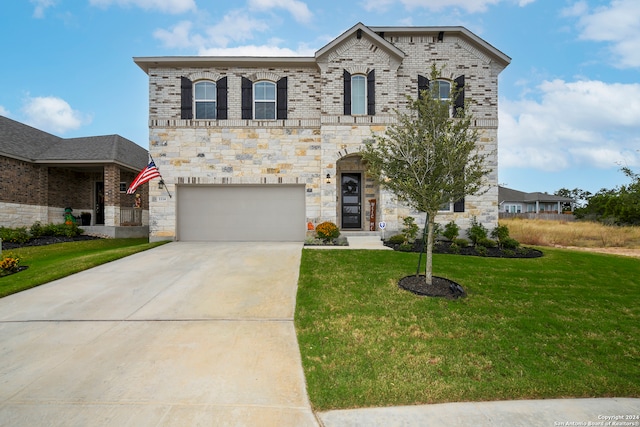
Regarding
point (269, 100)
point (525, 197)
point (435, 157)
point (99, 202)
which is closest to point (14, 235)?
point (99, 202)

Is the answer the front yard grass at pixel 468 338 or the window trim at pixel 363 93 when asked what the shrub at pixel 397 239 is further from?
the window trim at pixel 363 93

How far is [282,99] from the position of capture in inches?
497

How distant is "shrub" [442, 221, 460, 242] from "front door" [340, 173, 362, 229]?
3495mm

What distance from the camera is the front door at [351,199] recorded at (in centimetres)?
1355

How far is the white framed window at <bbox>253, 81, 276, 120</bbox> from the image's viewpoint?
41.8ft

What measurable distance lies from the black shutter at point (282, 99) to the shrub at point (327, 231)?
4.80 meters

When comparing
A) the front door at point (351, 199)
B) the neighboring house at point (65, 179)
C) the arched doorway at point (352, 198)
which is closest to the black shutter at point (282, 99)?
the arched doorway at point (352, 198)

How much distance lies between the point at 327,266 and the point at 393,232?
502 centimetres

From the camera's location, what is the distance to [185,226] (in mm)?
12844

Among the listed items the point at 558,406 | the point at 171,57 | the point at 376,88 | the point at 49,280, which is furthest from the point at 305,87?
the point at 558,406

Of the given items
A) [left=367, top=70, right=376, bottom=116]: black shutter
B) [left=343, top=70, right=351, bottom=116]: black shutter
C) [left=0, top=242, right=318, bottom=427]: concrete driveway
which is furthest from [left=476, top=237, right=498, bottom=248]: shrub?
[left=0, top=242, right=318, bottom=427]: concrete driveway

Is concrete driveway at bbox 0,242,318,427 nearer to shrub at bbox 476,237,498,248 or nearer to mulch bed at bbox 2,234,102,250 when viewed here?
shrub at bbox 476,237,498,248

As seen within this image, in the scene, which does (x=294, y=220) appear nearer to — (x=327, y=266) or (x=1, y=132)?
(x=327, y=266)

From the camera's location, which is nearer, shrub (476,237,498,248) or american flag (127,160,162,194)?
american flag (127,160,162,194)
